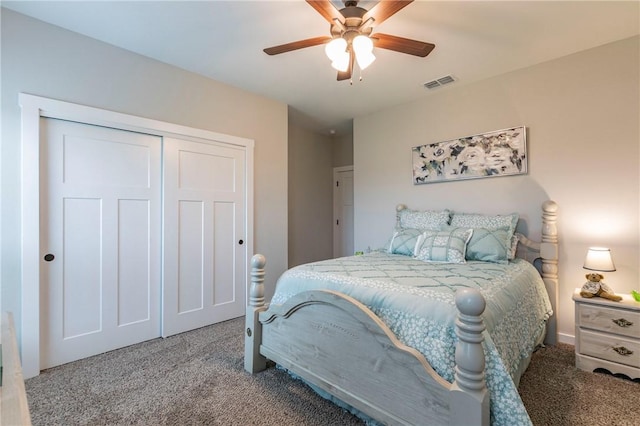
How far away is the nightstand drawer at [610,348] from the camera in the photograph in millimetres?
1901

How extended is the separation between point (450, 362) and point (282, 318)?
1020 millimetres

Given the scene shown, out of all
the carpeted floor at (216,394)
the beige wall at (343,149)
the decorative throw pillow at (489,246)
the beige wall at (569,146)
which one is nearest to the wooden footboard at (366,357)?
the carpeted floor at (216,394)

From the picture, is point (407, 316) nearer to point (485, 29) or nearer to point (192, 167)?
point (485, 29)

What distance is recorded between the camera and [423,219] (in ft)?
10.1

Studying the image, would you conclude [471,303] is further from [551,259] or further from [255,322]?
[551,259]

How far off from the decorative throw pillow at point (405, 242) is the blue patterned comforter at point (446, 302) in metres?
0.36

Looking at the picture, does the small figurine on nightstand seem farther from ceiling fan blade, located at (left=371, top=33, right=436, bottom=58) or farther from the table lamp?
ceiling fan blade, located at (left=371, top=33, right=436, bottom=58)

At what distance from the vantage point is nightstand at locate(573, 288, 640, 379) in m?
1.90

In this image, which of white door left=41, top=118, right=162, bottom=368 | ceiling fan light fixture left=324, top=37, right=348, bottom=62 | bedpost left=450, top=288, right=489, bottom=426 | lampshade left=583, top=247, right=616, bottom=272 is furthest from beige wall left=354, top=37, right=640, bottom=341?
white door left=41, top=118, right=162, bottom=368

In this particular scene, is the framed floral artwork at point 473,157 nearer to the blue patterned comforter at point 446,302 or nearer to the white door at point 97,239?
the blue patterned comforter at point 446,302

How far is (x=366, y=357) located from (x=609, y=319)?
187 cm

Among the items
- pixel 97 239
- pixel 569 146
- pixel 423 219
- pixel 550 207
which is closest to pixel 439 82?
pixel 569 146

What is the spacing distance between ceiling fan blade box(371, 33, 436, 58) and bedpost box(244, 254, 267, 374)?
5.29 feet

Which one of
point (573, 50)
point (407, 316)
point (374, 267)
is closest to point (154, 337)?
point (374, 267)
